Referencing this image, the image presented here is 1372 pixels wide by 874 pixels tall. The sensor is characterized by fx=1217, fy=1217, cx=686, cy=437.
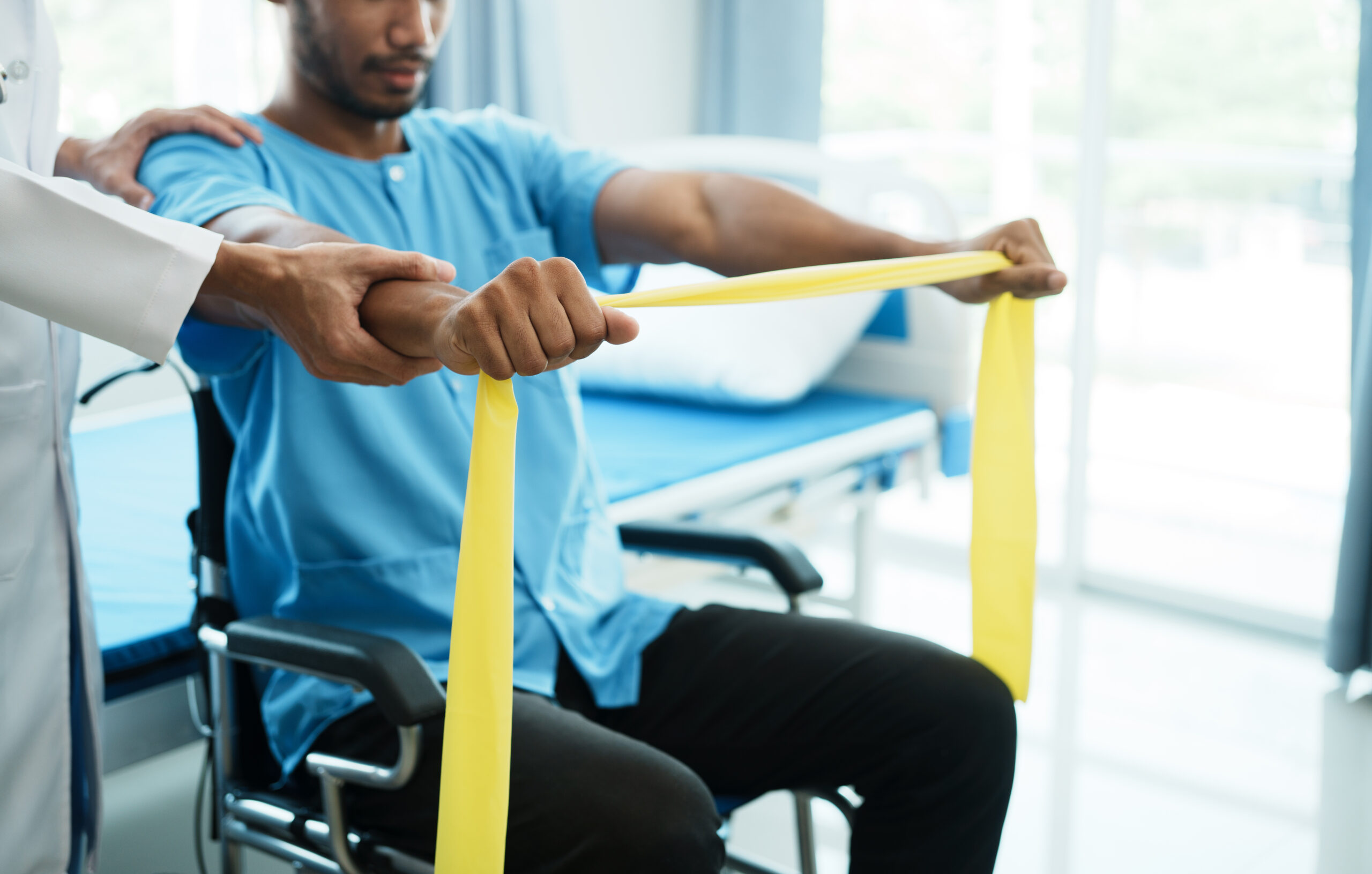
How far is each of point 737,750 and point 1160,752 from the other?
142 cm

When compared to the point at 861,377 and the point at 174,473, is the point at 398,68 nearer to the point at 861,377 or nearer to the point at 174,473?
the point at 174,473

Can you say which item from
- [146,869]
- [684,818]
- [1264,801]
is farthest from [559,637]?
[1264,801]

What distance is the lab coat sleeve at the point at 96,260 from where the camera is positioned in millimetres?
958

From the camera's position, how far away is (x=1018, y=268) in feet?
4.43

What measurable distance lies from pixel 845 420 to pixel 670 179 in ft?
3.32

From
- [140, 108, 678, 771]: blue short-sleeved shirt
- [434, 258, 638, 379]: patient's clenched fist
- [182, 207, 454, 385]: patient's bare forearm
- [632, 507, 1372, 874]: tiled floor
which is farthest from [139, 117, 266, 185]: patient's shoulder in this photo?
[632, 507, 1372, 874]: tiled floor

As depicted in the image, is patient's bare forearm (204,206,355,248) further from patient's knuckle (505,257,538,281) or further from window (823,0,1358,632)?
window (823,0,1358,632)

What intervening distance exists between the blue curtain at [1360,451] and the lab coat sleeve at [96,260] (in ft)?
7.34

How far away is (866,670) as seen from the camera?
137 centimetres

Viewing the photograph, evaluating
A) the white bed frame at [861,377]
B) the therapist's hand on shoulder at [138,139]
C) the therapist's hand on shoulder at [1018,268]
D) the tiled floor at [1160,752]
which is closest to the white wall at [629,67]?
the white bed frame at [861,377]

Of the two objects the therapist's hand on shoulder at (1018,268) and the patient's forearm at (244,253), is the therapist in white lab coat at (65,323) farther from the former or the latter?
the therapist's hand on shoulder at (1018,268)

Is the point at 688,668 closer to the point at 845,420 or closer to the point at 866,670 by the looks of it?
the point at 866,670

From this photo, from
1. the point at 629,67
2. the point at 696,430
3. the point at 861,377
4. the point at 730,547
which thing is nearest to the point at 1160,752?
the point at 861,377

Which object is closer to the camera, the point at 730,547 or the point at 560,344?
the point at 560,344
